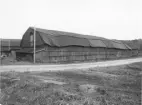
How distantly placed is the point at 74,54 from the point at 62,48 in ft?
10.2

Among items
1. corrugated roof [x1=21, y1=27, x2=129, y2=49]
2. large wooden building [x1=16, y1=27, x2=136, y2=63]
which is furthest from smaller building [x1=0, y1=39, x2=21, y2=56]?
corrugated roof [x1=21, y1=27, x2=129, y2=49]

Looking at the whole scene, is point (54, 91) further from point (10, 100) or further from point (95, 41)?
point (95, 41)

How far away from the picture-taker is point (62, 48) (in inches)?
1097

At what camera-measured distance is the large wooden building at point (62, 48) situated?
85.6 feet

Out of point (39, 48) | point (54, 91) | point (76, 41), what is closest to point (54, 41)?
point (39, 48)

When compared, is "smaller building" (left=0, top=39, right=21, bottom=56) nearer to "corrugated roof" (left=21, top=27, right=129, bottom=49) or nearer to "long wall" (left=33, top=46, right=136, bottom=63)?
"corrugated roof" (left=21, top=27, right=129, bottom=49)

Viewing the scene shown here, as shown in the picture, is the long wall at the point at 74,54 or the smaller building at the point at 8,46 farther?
the smaller building at the point at 8,46

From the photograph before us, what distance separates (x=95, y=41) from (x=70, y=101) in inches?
1175

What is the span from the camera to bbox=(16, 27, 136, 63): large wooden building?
85.6 ft

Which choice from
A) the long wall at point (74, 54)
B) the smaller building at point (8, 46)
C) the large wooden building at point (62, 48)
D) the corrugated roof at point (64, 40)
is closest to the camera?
the long wall at point (74, 54)

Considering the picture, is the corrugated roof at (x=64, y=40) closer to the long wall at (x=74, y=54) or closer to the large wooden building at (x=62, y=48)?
the large wooden building at (x=62, y=48)

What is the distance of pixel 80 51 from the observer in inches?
1203

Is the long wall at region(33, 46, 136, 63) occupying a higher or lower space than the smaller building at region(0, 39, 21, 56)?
lower

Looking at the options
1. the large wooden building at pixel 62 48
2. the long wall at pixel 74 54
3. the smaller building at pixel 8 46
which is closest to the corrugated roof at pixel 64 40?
the large wooden building at pixel 62 48
